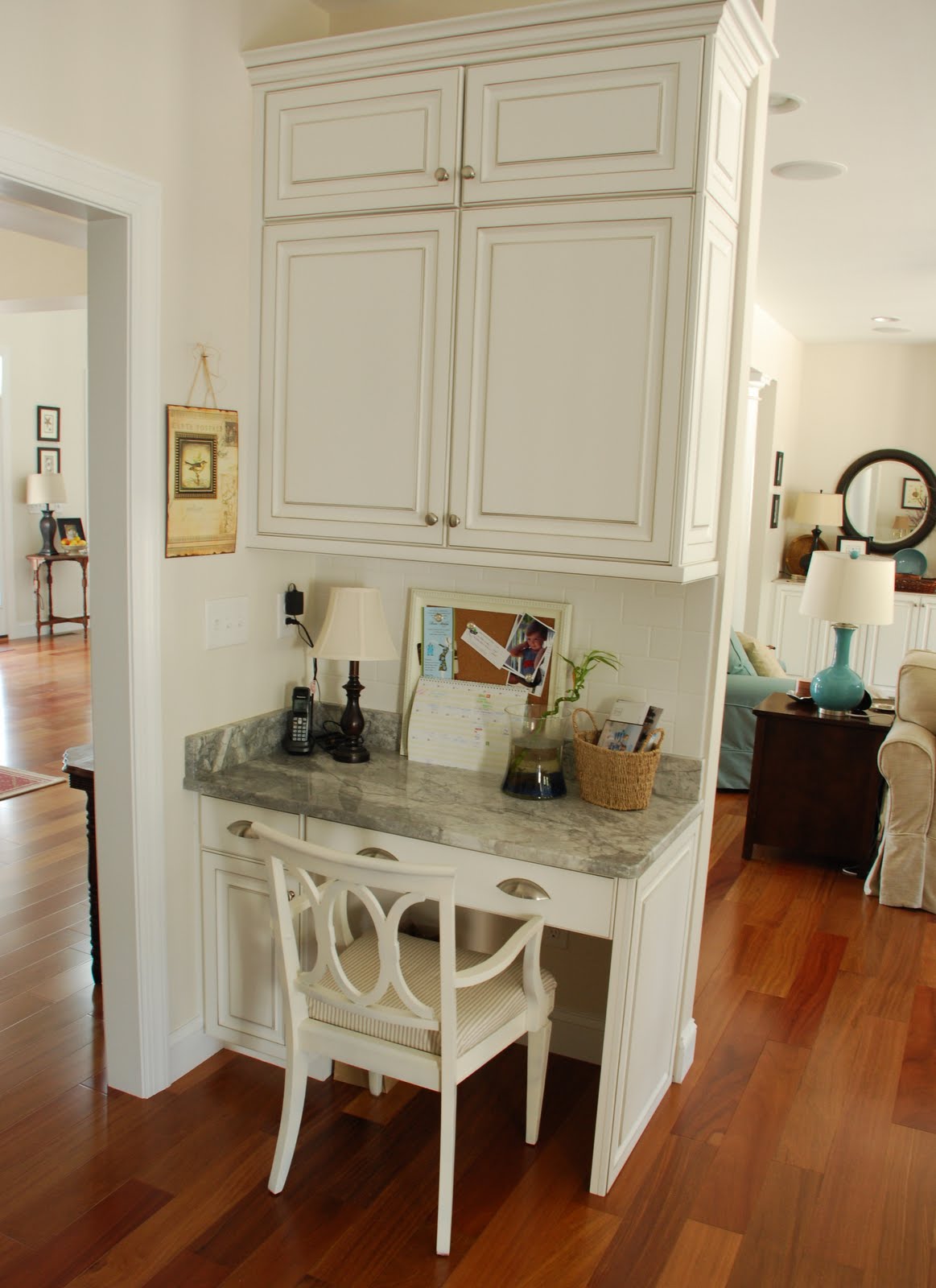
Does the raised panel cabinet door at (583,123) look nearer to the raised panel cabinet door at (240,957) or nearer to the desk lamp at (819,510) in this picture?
the raised panel cabinet door at (240,957)

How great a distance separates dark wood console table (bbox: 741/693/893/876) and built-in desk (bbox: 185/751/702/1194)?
190 cm

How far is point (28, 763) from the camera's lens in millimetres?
5242

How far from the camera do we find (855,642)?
331 inches

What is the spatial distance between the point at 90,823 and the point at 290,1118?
3.98ft

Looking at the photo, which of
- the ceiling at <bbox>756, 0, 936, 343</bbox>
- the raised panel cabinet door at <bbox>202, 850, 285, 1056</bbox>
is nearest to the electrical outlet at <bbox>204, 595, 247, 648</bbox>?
the raised panel cabinet door at <bbox>202, 850, 285, 1056</bbox>

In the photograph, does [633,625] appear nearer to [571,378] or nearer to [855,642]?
[571,378]

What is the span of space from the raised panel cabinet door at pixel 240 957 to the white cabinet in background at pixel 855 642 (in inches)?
259

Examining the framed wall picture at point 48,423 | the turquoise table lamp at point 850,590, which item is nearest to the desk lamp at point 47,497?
the framed wall picture at point 48,423

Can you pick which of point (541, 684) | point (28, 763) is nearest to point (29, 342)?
point (28, 763)

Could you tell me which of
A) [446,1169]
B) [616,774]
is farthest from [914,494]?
[446,1169]

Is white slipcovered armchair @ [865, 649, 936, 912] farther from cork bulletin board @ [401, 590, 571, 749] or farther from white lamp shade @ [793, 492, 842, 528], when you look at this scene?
white lamp shade @ [793, 492, 842, 528]

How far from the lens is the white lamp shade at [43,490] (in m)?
8.57

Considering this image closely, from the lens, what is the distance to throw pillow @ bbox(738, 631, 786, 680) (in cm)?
587

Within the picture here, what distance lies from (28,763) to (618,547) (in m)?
3.98
